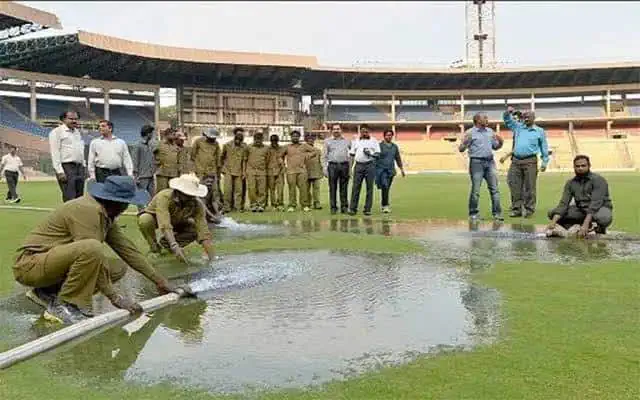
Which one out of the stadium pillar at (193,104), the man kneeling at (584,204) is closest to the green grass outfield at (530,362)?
the man kneeling at (584,204)

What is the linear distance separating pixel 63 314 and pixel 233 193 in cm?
1000

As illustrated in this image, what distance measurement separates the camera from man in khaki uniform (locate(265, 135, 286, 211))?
15.2 m

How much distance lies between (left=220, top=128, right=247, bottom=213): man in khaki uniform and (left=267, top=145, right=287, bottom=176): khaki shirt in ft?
2.12

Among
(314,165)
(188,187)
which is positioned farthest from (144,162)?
(188,187)

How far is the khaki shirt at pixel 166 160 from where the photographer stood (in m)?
12.5

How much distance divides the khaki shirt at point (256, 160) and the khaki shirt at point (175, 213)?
274 inches

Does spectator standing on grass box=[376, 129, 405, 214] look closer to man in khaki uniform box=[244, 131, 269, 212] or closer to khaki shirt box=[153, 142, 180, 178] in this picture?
man in khaki uniform box=[244, 131, 269, 212]

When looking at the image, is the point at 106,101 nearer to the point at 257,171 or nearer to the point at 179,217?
the point at 257,171

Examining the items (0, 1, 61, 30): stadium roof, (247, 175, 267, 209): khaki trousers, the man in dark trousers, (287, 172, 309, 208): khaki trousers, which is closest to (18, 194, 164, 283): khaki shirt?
the man in dark trousers

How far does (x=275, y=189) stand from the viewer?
15664 mm

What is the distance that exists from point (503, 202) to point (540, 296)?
1127 cm

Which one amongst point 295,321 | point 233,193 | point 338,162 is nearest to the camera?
point 295,321

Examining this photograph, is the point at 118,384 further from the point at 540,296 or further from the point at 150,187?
the point at 150,187

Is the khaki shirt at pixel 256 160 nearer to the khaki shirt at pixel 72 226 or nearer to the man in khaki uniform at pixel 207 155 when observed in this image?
the man in khaki uniform at pixel 207 155
